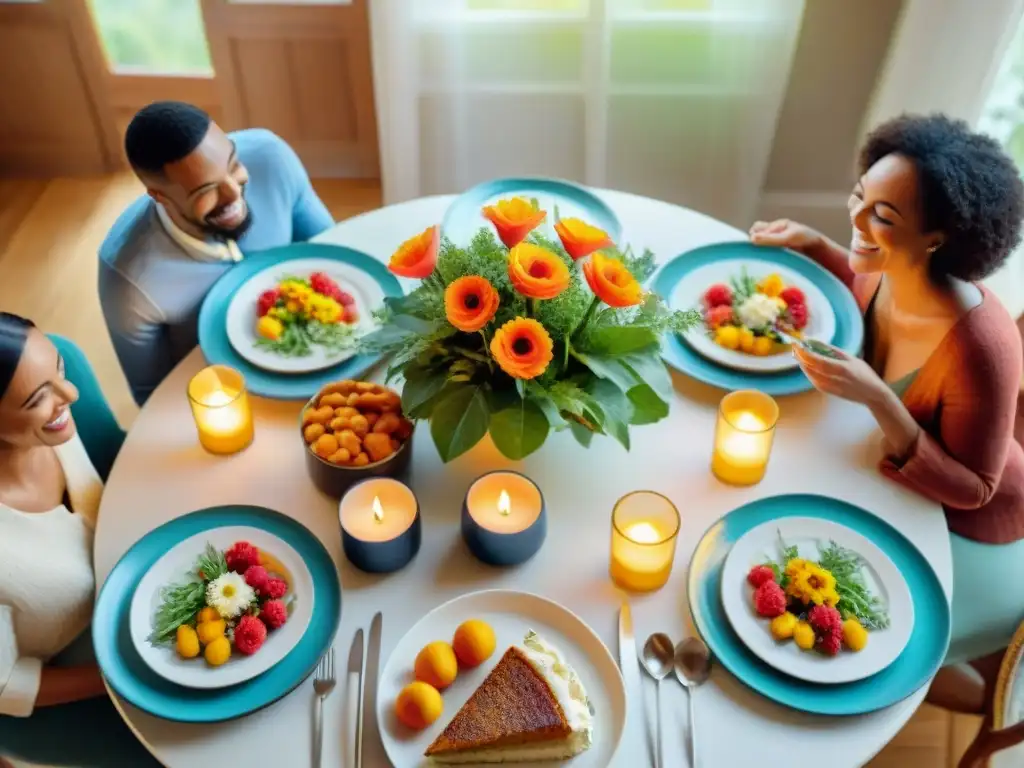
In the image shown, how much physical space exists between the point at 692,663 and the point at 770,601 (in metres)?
0.13

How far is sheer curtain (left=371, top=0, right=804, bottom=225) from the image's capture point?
7.82 feet

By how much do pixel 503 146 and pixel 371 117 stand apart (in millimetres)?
646

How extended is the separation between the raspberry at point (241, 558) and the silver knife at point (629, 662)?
484 mm

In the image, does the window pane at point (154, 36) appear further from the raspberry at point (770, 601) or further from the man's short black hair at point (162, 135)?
the raspberry at point (770, 601)

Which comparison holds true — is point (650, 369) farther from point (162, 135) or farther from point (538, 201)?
point (162, 135)

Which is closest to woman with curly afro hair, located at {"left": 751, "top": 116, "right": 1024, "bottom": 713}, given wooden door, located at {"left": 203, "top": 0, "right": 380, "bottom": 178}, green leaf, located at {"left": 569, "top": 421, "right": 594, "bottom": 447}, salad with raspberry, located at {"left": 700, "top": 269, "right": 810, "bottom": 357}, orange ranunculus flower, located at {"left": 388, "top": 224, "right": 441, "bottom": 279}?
salad with raspberry, located at {"left": 700, "top": 269, "right": 810, "bottom": 357}

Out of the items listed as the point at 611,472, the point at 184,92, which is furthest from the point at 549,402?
the point at 184,92

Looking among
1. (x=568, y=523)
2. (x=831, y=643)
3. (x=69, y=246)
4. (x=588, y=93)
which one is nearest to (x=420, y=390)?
(x=568, y=523)

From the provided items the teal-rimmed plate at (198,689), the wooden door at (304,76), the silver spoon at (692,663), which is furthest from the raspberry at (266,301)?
the wooden door at (304,76)

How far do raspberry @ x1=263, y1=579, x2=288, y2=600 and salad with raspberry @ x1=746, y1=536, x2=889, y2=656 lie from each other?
0.61 m

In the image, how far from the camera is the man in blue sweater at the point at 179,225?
63.3 inches

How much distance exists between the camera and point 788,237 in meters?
1.71

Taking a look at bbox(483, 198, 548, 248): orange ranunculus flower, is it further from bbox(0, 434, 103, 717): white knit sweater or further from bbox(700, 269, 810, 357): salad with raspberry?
bbox(0, 434, 103, 717): white knit sweater

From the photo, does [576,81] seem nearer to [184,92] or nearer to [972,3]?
[972,3]
